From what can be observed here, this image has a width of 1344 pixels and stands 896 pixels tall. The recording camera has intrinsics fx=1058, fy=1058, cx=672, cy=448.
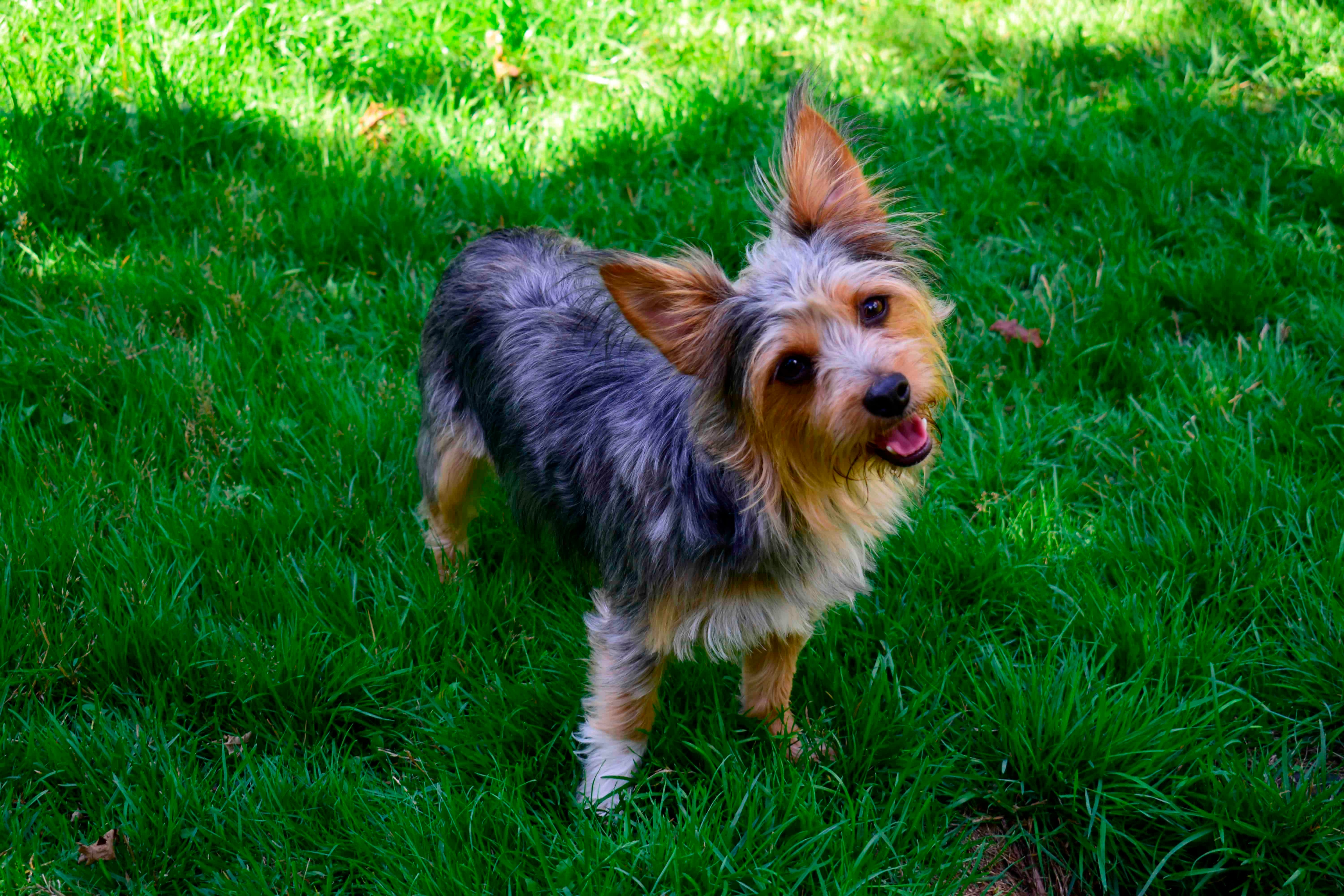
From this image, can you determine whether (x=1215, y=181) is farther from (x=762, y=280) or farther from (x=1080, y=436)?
(x=762, y=280)

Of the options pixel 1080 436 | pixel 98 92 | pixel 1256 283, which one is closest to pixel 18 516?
pixel 98 92

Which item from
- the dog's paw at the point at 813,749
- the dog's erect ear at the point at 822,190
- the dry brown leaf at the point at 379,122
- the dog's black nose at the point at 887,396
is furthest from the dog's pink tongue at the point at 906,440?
the dry brown leaf at the point at 379,122

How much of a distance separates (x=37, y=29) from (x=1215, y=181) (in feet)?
19.6

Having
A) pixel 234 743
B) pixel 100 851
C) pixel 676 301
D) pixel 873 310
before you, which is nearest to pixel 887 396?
pixel 873 310

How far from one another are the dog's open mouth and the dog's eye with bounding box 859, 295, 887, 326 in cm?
25

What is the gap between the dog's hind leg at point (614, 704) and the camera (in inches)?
113

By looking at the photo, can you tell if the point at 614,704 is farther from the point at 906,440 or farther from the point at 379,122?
the point at 379,122

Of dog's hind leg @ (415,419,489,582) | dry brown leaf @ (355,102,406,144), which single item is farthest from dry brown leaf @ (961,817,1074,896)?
dry brown leaf @ (355,102,406,144)

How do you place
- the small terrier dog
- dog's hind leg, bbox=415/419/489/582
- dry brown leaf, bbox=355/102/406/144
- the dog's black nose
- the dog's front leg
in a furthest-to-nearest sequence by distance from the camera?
1. dry brown leaf, bbox=355/102/406/144
2. dog's hind leg, bbox=415/419/489/582
3. the dog's front leg
4. the small terrier dog
5. the dog's black nose

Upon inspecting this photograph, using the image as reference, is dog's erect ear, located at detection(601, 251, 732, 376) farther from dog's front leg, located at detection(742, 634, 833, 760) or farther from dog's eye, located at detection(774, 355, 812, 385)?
dog's front leg, located at detection(742, 634, 833, 760)

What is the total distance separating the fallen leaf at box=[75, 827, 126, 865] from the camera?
2.71 meters

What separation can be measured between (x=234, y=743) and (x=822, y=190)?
2267 millimetres

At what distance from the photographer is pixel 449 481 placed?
12.0 ft

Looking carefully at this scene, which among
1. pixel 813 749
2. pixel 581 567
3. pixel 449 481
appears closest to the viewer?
pixel 813 749
